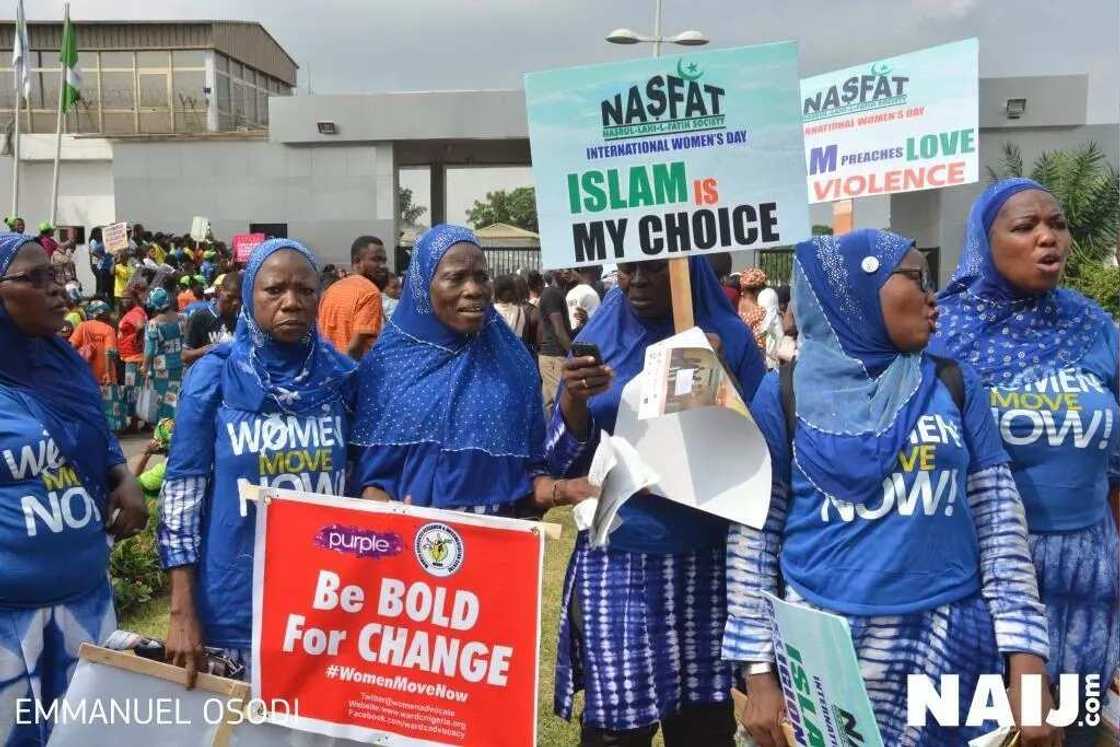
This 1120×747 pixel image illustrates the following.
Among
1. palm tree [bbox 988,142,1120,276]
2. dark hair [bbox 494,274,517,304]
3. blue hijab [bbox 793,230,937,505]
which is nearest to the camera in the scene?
blue hijab [bbox 793,230,937,505]

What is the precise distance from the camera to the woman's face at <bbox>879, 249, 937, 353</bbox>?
248cm

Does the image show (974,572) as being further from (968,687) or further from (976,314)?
(976,314)

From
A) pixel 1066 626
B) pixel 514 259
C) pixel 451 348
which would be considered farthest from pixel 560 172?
pixel 514 259

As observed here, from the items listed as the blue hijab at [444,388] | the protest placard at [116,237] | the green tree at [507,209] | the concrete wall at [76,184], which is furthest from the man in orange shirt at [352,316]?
the green tree at [507,209]

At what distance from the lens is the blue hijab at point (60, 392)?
3.00m

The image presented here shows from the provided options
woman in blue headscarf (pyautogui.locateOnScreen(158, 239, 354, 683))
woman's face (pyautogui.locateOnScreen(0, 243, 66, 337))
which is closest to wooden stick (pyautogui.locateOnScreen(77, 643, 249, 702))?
woman in blue headscarf (pyautogui.locateOnScreen(158, 239, 354, 683))

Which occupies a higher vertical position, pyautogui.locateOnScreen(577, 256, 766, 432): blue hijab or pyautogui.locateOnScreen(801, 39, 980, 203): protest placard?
pyautogui.locateOnScreen(801, 39, 980, 203): protest placard

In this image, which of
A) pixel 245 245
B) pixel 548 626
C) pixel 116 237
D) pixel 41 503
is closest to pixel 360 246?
pixel 548 626

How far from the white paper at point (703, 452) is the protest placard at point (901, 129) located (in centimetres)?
283

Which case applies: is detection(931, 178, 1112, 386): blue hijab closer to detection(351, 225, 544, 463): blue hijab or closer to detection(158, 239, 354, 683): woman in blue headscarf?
detection(351, 225, 544, 463): blue hijab

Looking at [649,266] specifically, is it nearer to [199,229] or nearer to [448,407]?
[448,407]

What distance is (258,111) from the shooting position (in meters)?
32.4

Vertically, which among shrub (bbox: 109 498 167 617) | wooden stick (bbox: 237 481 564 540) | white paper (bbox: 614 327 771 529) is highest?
white paper (bbox: 614 327 771 529)

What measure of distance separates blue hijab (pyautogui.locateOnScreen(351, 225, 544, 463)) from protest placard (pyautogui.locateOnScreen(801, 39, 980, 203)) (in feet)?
9.11
